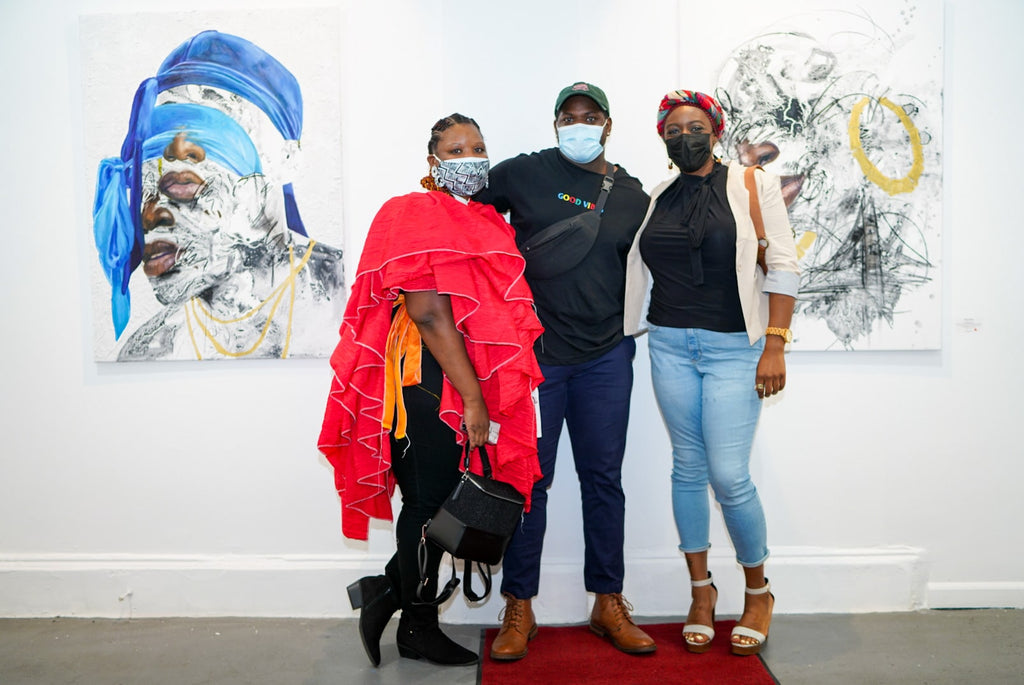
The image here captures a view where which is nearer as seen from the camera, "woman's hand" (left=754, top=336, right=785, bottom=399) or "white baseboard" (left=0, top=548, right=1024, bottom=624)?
"woman's hand" (left=754, top=336, right=785, bottom=399)

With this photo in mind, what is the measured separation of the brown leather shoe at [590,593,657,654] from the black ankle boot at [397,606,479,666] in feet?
1.47

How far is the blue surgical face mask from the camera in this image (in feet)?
7.77

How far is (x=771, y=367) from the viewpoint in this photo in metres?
2.31

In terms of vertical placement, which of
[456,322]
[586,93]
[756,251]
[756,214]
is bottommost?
[456,322]

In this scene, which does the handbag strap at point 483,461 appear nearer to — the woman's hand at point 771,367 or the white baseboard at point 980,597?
the woman's hand at point 771,367

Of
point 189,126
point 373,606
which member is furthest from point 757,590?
point 189,126

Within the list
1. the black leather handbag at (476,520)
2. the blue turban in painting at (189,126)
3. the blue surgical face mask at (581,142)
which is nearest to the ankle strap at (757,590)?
the black leather handbag at (476,520)

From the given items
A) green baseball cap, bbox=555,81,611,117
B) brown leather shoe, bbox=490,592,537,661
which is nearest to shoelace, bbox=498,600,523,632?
brown leather shoe, bbox=490,592,537,661

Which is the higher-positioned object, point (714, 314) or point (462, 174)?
point (462, 174)

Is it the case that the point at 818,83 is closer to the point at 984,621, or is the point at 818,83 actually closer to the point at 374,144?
the point at 374,144

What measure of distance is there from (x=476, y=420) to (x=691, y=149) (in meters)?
1.08

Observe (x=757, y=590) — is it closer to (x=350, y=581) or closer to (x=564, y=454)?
(x=564, y=454)

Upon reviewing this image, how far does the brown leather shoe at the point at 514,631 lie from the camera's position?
2.41 m

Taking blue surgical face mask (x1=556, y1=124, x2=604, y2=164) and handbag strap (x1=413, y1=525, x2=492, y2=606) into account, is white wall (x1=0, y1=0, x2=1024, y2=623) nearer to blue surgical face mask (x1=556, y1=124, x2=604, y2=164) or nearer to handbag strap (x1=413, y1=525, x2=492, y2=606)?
blue surgical face mask (x1=556, y1=124, x2=604, y2=164)
